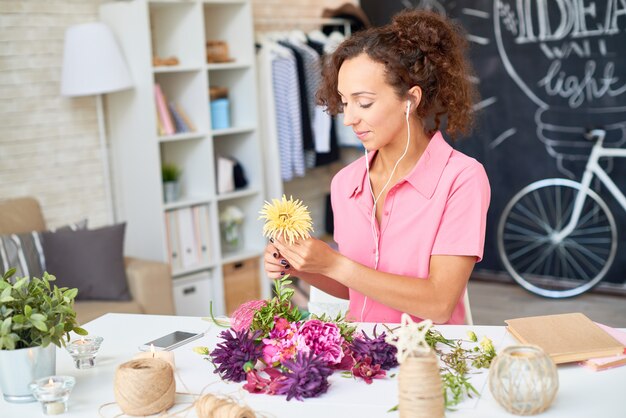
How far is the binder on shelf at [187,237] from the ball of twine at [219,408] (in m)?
2.99

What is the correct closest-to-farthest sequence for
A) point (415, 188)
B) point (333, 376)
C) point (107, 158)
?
point (333, 376)
point (415, 188)
point (107, 158)

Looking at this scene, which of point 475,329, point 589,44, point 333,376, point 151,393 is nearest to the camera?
point 151,393

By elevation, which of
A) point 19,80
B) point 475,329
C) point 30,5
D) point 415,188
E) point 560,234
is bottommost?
point 560,234

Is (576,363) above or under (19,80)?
under

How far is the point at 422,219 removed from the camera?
6.95 ft

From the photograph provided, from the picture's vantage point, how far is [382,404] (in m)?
1.53

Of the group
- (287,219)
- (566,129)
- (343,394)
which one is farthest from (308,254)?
(566,129)

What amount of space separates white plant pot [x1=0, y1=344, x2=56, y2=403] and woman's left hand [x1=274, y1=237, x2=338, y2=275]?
A: 53cm

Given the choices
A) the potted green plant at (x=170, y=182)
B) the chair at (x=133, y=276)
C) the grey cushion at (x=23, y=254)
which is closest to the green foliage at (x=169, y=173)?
the potted green plant at (x=170, y=182)

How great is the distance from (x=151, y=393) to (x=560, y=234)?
13.3ft

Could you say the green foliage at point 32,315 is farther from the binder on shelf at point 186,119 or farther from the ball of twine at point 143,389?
the binder on shelf at point 186,119

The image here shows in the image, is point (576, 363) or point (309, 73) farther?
point (309, 73)

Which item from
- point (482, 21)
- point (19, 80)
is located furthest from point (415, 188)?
point (482, 21)

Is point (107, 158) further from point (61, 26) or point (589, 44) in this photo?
point (589, 44)
